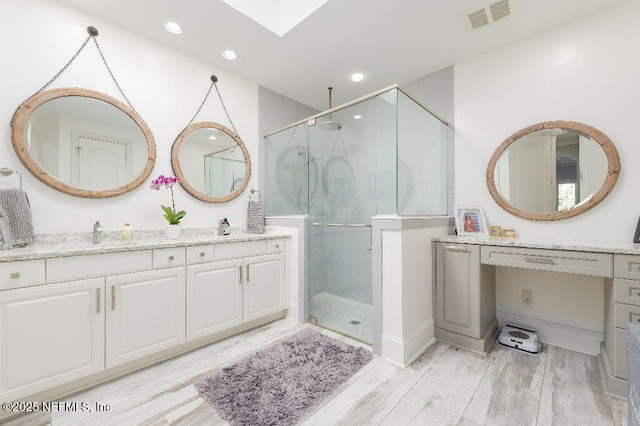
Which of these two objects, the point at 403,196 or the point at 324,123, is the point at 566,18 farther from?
the point at 324,123

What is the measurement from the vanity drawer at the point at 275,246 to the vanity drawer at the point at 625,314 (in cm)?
249

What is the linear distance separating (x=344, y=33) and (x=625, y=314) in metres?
2.78

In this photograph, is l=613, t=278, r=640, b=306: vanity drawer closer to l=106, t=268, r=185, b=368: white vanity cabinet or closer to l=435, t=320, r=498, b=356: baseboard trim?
l=435, t=320, r=498, b=356: baseboard trim

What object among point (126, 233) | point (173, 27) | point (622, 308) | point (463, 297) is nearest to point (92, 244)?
point (126, 233)

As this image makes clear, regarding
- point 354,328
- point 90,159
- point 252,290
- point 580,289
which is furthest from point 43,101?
point 580,289

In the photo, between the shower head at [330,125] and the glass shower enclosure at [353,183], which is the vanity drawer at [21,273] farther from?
the shower head at [330,125]

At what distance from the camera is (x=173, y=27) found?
7.24ft

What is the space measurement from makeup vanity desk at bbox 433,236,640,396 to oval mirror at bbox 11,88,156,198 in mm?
2717

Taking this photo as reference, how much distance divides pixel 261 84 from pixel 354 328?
2.92m

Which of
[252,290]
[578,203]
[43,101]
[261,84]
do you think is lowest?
[252,290]

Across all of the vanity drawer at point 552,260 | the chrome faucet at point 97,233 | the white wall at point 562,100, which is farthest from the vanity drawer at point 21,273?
the white wall at point 562,100

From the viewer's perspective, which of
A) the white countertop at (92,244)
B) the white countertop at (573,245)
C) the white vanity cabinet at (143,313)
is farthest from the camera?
the white vanity cabinet at (143,313)

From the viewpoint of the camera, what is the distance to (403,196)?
2117mm

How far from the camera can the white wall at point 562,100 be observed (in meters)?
1.93
